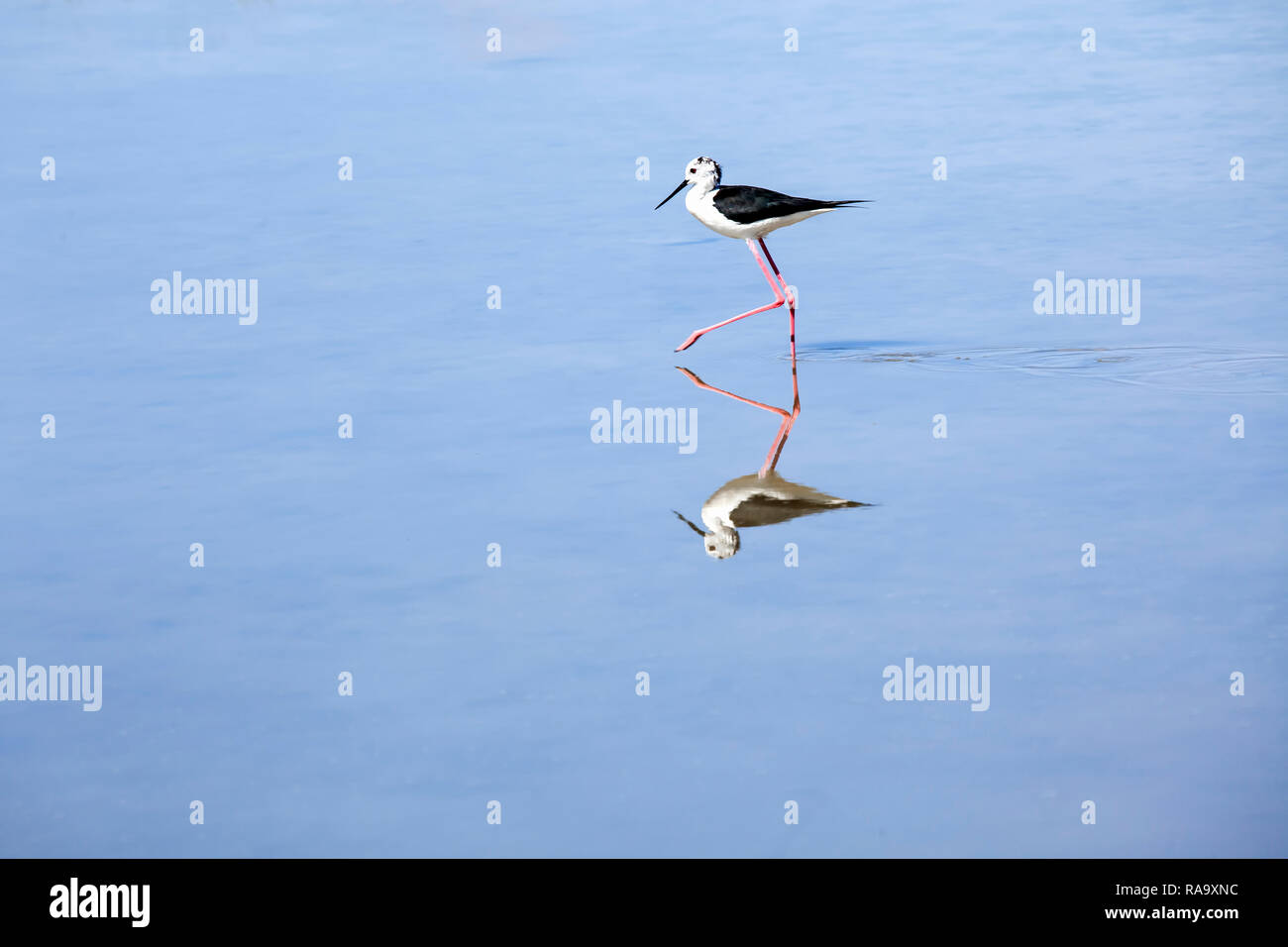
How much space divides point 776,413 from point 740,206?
5.91ft

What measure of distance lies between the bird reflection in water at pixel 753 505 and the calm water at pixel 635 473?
133 mm

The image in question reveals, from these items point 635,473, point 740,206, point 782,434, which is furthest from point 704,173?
point 635,473

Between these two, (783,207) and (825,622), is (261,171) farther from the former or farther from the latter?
(825,622)

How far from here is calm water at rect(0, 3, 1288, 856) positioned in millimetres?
5672

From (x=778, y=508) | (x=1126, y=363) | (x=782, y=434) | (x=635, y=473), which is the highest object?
(x=1126, y=363)

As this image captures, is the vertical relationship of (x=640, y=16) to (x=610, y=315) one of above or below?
above

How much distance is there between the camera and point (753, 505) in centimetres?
810

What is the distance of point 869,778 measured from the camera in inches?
222

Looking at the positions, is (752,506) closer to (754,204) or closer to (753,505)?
(753,505)

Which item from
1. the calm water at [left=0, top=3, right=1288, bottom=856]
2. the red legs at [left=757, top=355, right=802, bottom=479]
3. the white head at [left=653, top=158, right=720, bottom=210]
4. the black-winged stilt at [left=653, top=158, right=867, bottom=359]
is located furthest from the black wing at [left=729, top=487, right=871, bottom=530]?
the white head at [left=653, top=158, right=720, bottom=210]

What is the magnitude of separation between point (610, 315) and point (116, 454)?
3.49 meters

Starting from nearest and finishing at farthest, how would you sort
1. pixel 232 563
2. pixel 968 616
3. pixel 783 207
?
pixel 968 616, pixel 232 563, pixel 783 207

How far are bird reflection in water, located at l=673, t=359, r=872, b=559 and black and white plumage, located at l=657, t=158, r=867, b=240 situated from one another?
8.05 feet
